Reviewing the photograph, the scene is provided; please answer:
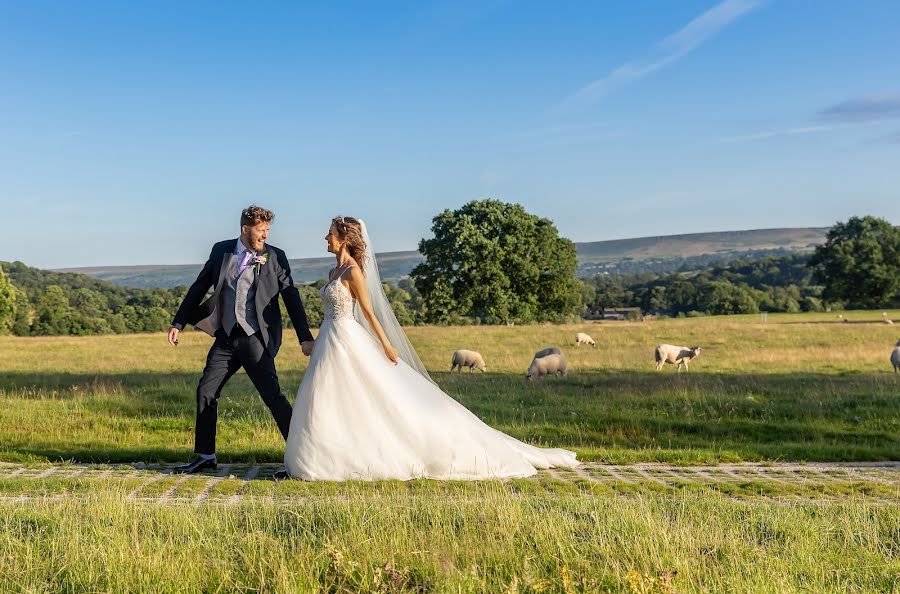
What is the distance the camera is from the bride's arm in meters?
9.17

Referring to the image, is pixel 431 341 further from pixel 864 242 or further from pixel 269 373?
pixel 864 242

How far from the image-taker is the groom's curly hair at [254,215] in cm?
916

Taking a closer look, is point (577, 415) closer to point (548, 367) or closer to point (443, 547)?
point (548, 367)

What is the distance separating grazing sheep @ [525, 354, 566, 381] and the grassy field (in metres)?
6.32

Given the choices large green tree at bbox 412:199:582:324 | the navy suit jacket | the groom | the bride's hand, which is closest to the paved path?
the groom

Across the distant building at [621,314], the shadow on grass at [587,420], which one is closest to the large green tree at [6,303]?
the distant building at [621,314]

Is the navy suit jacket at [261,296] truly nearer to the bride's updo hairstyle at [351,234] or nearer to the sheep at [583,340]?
the bride's updo hairstyle at [351,234]

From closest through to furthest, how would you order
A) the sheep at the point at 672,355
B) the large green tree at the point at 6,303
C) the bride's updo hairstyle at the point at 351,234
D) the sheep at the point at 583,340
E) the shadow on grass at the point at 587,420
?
1. the bride's updo hairstyle at the point at 351,234
2. the shadow on grass at the point at 587,420
3. the sheep at the point at 672,355
4. the sheep at the point at 583,340
5. the large green tree at the point at 6,303

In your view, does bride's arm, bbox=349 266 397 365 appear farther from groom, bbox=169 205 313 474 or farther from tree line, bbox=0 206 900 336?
tree line, bbox=0 206 900 336

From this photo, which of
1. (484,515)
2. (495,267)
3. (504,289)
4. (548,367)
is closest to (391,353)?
(484,515)

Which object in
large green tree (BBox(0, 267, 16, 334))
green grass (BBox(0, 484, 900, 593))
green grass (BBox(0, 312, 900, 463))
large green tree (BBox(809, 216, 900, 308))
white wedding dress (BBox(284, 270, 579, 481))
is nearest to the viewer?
green grass (BBox(0, 484, 900, 593))

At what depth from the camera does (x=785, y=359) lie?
30.9m

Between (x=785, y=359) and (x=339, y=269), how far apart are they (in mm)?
25344

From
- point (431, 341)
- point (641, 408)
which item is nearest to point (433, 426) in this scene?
point (641, 408)
